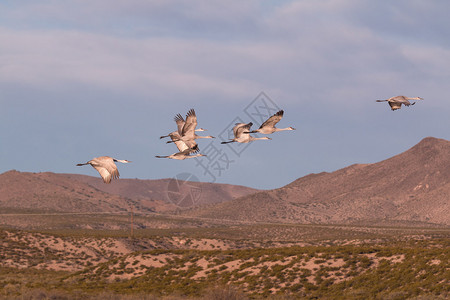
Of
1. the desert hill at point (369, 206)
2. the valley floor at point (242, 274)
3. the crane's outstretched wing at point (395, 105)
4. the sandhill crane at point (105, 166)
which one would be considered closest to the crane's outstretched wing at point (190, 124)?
the sandhill crane at point (105, 166)

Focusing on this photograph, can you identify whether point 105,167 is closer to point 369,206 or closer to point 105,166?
point 105,166

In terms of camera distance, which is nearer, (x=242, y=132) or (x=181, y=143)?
(x=181, y=143)

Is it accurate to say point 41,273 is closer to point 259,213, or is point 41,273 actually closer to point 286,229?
point 286,229

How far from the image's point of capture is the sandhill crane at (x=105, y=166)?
2216cm

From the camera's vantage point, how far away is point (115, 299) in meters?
41.6

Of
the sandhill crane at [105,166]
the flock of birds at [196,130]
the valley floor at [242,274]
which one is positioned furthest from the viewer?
the valley floor at [242,274]

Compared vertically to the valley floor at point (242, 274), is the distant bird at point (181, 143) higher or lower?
higher

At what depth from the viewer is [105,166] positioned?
74.1 feet

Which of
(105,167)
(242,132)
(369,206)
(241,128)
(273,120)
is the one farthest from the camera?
(369,206)

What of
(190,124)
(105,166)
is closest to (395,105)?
(190,124)

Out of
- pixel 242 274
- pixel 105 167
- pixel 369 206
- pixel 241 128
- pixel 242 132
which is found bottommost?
pixel 242 274

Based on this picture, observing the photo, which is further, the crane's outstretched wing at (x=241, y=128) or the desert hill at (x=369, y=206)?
the desert hill at (x=369, y=206)

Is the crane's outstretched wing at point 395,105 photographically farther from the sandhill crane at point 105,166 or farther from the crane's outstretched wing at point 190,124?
the sandhill crane at point 105,166

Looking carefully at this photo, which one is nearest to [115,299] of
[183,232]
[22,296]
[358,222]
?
[22,296]
